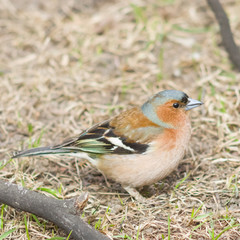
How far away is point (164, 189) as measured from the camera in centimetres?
452

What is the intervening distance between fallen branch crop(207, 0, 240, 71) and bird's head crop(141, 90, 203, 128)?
2.15 meters

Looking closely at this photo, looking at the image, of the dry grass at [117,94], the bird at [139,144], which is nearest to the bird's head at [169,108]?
the bird at [139,144]

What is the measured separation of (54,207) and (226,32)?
3919 mm

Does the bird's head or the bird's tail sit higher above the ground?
the bird's head

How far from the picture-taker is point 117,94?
20.1 ft

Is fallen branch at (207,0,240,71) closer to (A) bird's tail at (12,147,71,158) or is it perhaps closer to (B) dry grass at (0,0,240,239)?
(B) dry grass at (0,0,240,239)


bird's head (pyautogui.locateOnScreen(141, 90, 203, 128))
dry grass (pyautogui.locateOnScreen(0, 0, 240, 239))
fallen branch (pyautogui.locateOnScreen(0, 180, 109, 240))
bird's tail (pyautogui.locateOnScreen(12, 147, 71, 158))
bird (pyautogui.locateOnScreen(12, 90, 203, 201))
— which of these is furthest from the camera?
bird's head (pyautogui.locateOnScreen(141, 90, 203, 128))

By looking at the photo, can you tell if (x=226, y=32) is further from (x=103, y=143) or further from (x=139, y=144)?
(x=103, y=143)

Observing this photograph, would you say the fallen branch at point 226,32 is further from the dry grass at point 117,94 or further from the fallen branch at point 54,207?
the fallen branch at point 54,207

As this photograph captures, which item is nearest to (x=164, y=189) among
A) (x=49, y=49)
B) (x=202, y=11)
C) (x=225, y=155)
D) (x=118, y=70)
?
(x=225, y=155)

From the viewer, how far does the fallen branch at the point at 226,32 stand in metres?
6.06

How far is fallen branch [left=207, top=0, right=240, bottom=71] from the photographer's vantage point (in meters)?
6.06

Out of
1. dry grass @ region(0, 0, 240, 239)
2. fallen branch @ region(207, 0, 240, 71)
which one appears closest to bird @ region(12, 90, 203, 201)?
dry grass @ region(0, 0, 240, 239)

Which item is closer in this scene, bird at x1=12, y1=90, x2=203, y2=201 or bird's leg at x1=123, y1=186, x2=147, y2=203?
bird at x1=12, y1=90, x2=203, y2=201
